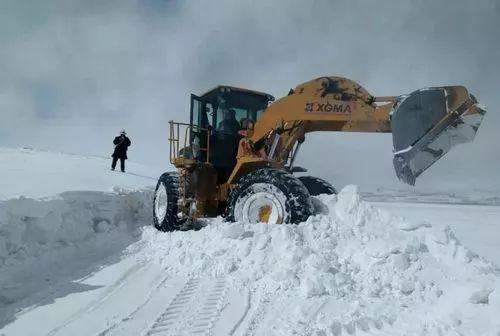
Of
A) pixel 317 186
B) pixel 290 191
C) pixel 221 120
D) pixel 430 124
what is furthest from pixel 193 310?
pixel 221 120

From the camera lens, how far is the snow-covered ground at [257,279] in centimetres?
371

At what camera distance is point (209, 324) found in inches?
150

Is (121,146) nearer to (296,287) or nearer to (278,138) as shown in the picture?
(278,138)

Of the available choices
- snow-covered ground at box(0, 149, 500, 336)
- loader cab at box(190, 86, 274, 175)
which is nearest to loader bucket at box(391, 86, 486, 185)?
snow-covered ground at box(0, 149, 500, 336)

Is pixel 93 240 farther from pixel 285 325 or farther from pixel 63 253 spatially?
pixel 285 325

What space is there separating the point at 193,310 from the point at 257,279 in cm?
86

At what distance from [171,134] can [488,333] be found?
20.4ft

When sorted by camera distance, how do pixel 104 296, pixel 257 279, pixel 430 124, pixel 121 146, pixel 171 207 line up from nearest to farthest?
pixel 104 296 < pixel 257 279 < pixel 430 124 < pixel 171 207 < pixel 121 146

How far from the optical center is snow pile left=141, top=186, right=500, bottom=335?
3621 mm

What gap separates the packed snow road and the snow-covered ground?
0.6 inches

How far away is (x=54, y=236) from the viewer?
20.9ft

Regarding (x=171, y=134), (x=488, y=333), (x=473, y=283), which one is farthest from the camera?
(x=171, y=134)

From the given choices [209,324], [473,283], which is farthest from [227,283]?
[473,283]

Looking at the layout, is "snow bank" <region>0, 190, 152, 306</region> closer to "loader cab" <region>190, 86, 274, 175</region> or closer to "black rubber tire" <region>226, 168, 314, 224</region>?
"loader cab" <region>190, 86, 274, 175</region>
